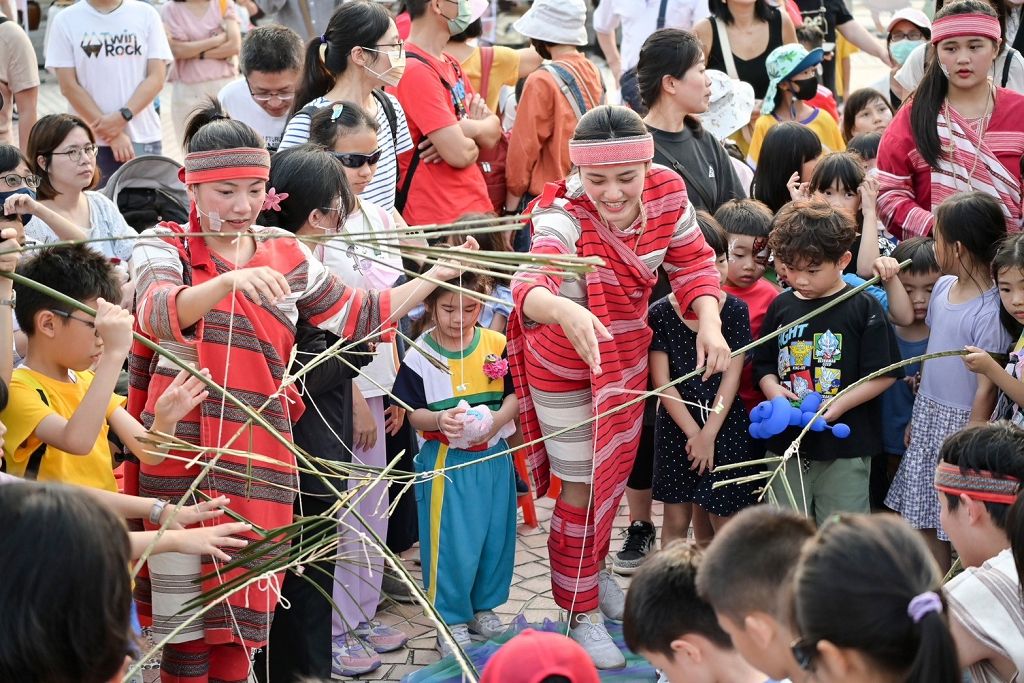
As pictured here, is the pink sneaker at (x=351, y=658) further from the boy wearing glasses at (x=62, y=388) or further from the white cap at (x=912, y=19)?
the white cap at (x=912, y=19)

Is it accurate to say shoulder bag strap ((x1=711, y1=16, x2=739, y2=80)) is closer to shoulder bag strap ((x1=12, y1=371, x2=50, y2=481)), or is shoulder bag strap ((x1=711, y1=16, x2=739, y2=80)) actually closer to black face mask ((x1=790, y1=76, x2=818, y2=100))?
black face mask ((x1=790, y1=76, x2=818, y2=100))

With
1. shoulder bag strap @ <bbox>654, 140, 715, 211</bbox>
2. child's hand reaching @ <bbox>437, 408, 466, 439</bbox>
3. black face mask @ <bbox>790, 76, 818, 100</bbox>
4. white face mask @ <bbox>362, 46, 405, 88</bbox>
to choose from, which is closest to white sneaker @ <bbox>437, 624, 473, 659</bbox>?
child's hand reaching @ <bbox>437, 408, 466, 439</bbox>

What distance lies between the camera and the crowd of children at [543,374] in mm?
2600

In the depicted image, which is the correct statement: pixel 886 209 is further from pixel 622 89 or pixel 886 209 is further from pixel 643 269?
pixel 622 89

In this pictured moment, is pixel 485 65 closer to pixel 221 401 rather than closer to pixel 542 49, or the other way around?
pixel 542 49

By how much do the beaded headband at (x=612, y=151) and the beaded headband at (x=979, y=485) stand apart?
1.37 meters

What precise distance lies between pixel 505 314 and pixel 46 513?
3.20 metres

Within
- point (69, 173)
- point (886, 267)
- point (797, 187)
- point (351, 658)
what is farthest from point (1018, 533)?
point (69, 173)

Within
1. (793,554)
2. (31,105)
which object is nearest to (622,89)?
(31,105)

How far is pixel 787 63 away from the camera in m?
6.59

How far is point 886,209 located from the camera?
200 inches

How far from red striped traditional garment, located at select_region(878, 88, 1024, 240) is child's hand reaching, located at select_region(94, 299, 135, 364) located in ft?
10.6

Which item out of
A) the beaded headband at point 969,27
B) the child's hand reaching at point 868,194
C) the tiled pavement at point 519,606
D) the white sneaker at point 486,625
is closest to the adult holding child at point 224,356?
the tiled pavement at point 519,606

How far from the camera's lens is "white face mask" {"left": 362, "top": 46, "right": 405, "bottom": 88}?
5.12 m
